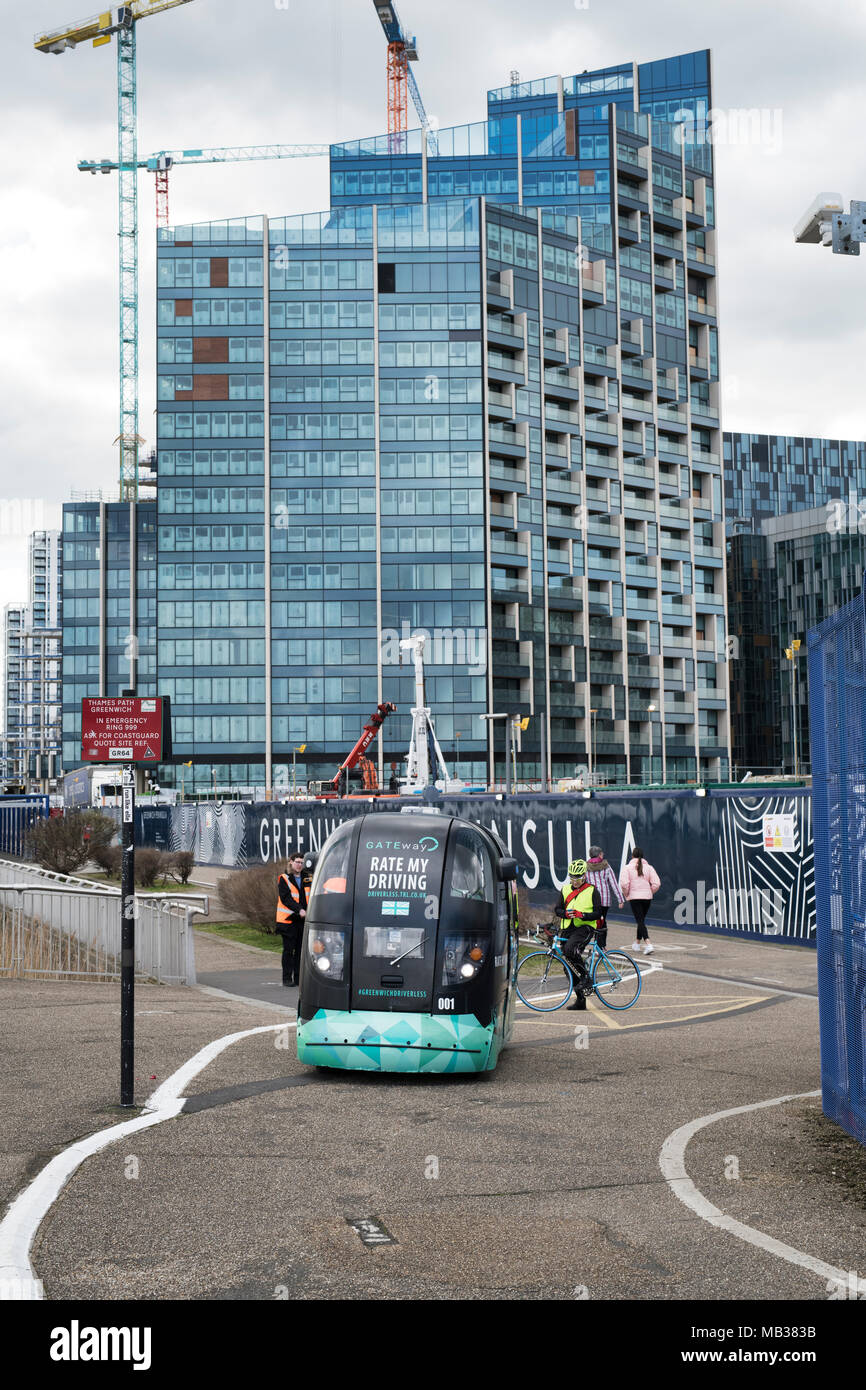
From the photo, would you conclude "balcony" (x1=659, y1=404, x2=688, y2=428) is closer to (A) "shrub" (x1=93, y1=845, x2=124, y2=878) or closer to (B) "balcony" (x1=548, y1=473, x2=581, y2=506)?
(B) "balcony" (x1=548, y1=473, x2=581, y2=506)

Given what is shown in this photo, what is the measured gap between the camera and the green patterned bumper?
10.8m

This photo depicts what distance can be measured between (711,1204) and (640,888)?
48.2 feet

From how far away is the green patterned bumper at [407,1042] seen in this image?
1079 centimetres

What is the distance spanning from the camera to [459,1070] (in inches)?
427

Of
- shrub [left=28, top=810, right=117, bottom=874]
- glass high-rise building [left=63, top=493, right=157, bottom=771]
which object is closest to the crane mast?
glass high-rise building [left=63, top=493, right=157, bottom=771]

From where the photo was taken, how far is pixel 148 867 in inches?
1471

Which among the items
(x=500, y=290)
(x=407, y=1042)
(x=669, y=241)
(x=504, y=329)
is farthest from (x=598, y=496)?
(x=407, y=1042)

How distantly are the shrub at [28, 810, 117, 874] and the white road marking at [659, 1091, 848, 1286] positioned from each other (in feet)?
108

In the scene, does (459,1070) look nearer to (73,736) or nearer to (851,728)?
(851,728)

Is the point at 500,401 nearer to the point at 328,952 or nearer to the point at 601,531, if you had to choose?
the point at 601,531
